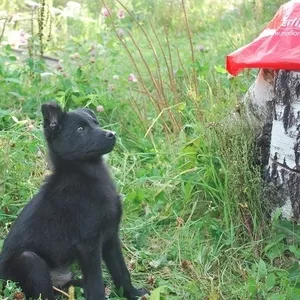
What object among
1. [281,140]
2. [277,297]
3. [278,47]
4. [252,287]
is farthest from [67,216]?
[278,47]

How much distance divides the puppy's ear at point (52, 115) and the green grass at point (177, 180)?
777mm

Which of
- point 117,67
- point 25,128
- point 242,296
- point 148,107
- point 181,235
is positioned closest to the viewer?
point 242,296

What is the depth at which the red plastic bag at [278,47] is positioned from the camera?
384 centimetres

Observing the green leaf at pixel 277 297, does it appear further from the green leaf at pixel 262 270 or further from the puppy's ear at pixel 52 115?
the puppy's ear at pixel 52 115

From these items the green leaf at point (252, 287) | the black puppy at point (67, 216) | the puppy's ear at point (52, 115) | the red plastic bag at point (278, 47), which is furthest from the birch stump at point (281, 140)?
the puppy's ear at point (52, 115)

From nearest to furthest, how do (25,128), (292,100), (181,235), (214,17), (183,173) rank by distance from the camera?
(292,100) → (181,235) → (183,173) → (25,128) → (214,17)

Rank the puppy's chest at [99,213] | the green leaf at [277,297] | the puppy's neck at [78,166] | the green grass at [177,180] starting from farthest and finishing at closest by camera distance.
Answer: the green grass at [177,180] < the puppy's neck at [78,166] < the puppy's chest at [99,213] < the green leaf at [277,297]

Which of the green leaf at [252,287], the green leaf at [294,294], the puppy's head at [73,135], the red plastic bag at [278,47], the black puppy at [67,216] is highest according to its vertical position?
the red plastic bag at [278,47]

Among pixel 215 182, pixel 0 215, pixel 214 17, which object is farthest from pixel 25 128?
pixel 214 17

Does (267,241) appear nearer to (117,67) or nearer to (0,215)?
(0,215)

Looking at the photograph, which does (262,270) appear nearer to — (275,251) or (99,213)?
(275,251)

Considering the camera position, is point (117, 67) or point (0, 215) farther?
point (117, 67)

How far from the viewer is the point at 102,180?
3.62 m

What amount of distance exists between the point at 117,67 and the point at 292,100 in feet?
10.9
